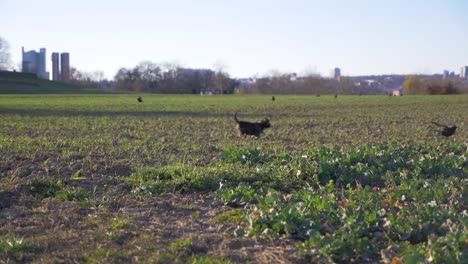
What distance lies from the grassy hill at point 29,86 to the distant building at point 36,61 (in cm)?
3077

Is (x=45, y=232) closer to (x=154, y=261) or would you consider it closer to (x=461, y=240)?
(x=154, y=261)

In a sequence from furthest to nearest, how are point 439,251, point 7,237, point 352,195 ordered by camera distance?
point 352,195, point 7,237, point 439,251

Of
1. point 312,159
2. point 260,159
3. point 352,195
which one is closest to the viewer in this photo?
point 352,195

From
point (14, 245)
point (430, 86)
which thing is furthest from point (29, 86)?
point (14, 245)

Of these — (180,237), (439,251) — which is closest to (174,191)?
(180,237)

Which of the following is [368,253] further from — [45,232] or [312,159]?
[312,159]

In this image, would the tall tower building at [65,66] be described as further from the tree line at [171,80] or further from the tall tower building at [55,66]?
the tree line at [171,80]

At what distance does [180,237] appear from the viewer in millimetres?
5543

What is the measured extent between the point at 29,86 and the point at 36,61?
173ft

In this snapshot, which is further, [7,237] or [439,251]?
[7,237]

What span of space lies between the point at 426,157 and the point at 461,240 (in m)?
4.74

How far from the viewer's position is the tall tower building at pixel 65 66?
128m

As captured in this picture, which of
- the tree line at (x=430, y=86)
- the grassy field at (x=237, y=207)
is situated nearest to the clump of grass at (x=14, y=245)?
the grassy field at (x=237, y=207)

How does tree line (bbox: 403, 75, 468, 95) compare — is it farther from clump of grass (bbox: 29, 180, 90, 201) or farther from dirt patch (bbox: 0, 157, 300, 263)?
clump of grass (bbox: 29, 180, 90, 201)
